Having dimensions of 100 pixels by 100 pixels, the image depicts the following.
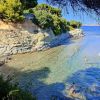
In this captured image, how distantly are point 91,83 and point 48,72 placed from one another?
14.2 feet

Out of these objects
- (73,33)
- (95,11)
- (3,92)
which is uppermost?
(95,11)

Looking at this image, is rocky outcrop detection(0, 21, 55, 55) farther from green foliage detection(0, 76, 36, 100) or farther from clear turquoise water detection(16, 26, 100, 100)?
green foliage detection(0, 76, 36, 100)

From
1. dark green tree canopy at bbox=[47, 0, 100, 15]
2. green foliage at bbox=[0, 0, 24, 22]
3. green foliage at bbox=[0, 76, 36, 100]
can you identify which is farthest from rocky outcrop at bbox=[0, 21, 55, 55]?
dark green tree canopy at bbox=[47, 0, 100, 15]

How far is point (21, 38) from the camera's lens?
33.4 metres

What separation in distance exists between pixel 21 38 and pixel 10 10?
3415 millimetres

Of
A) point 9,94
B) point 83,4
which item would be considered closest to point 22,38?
point 9,94

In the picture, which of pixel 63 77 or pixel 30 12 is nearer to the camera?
pixel 63 77

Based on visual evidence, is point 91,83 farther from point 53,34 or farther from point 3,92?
point 53,34

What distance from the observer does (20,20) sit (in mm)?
34562

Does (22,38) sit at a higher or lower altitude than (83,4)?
lower

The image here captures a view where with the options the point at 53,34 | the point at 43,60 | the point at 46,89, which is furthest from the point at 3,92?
the point at 53,34

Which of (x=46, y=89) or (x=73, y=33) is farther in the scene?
(x=73, y=33)

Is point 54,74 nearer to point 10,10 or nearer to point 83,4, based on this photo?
point 10,10

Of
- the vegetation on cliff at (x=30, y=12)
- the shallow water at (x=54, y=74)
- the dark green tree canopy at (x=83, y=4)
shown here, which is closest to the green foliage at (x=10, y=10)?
the vegetation on cliff at (x=30, y=12)
